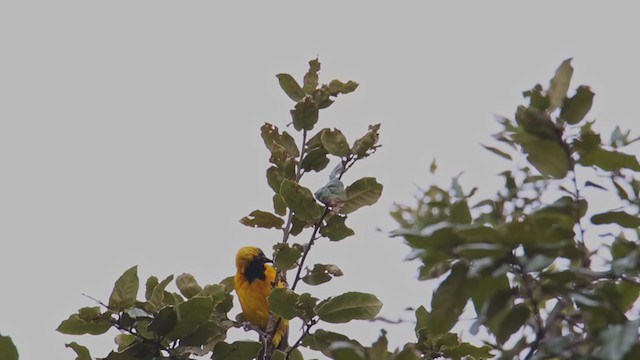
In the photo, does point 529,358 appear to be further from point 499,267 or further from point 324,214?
point 324,214

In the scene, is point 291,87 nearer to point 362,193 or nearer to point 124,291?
point 362,193

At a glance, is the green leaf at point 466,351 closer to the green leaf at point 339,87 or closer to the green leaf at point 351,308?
the green leaf at point 351,308

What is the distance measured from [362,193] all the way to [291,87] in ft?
2.34

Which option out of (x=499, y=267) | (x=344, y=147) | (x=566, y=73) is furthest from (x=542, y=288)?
(x=344, y=147)

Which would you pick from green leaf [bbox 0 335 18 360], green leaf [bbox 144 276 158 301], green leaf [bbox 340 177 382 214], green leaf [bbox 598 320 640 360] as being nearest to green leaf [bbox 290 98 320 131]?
green leaf [bbox 340 177 382 214]

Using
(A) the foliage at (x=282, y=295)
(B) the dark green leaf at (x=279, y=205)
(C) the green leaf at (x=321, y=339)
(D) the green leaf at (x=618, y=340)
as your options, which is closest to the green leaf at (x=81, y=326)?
(A) the foliage at (x=282, y=295)

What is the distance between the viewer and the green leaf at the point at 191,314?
2.47 m

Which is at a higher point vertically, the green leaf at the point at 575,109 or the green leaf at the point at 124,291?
the green leaf at the point at 124,291

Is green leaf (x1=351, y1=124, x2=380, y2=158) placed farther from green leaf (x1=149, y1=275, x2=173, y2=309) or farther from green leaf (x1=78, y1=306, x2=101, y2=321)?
green leaf (x1=78, y1=306, x2=101, y2=321)

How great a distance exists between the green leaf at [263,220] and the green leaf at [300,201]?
0.29 m

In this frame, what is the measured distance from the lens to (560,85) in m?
1.57

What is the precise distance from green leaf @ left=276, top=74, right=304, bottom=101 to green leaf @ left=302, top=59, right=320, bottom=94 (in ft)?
0.08

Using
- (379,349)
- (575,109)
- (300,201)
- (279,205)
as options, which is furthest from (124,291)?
(575,109)

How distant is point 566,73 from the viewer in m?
1.57
